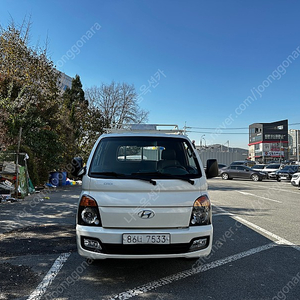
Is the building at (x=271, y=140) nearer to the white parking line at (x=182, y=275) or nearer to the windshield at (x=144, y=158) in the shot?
the white parking line at (x=182, y=275)

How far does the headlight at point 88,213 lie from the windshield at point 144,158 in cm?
38

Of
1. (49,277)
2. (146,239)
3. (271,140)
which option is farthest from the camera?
(271,140)

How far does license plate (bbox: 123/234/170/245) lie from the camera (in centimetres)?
344

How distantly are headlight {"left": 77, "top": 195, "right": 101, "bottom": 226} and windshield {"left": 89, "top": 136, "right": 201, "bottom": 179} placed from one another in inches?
15.2

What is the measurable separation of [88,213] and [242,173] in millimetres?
26101

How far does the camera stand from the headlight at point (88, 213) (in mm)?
3555

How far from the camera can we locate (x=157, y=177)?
3760 millimetres

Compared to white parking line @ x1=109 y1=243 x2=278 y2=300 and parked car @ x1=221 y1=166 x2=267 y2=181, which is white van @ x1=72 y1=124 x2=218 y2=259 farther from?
parked car @ x1=221 y1=166 x2=267 y2=181

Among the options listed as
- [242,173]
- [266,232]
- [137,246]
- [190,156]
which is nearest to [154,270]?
[137,246]

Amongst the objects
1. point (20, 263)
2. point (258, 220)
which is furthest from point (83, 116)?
point (20, 263)

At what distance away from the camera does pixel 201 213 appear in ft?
12.0

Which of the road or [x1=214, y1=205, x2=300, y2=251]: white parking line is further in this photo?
[x1=214, y1=205, x2=300, y2=251]: white parking line

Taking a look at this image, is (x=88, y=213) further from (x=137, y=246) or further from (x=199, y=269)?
(x=199, y=269)

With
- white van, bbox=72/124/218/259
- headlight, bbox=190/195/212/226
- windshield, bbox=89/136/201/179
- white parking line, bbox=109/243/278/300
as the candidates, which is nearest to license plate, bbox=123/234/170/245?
white van, bbox=72/124/218/259
